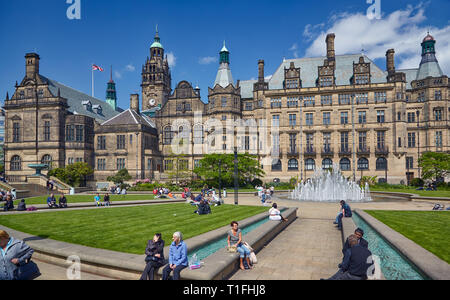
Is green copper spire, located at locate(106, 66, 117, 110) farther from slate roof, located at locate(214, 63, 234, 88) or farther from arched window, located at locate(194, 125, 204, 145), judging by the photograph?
slate roof, located at locate(214, 63, 234, 88)

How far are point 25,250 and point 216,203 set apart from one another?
54.5 ft

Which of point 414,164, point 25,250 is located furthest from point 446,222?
point 414,164

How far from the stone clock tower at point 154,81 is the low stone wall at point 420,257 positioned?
70.6 meters

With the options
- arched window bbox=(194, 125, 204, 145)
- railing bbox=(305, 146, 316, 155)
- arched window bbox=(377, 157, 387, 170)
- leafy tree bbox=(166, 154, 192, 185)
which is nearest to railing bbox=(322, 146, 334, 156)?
railing bbox=(305, 146, 316, 155)

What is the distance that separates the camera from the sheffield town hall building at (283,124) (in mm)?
50906

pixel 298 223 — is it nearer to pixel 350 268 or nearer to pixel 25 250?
pixel 350 268

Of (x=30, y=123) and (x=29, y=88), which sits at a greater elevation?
(x=29, y=88)

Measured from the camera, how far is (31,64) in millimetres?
54188

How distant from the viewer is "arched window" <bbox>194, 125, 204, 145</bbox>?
57.3 m

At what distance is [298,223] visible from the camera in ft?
55.9

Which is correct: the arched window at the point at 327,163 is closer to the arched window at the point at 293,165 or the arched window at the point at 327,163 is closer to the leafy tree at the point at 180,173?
the arched window at the point at 293,165

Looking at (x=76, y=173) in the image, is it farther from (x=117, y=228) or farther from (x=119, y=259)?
(x=119, y=259)

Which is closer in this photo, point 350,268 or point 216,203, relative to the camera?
point 350,268

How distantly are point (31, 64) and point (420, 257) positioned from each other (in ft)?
219
